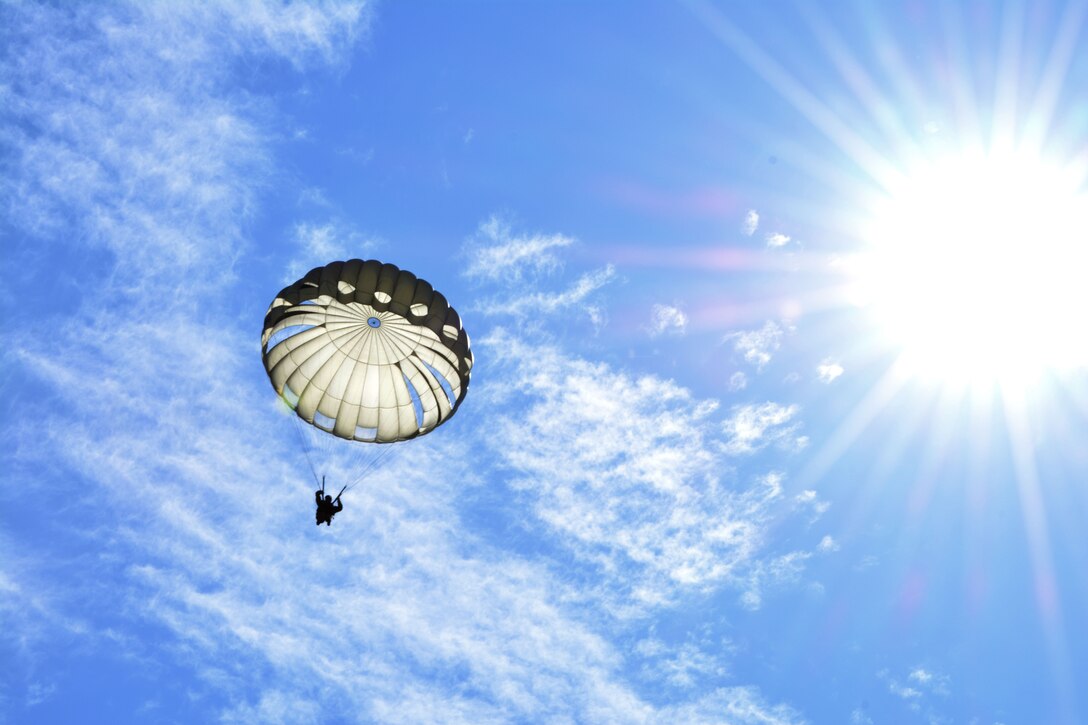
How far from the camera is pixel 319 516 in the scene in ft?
105

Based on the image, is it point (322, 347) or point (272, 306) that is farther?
point (322, 347)

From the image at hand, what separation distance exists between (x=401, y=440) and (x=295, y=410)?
3.93 metres

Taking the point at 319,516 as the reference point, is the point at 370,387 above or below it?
above

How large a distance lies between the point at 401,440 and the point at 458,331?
523cm

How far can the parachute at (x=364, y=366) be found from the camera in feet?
106

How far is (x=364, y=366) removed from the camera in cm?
3447

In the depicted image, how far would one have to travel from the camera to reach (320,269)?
31141 mm

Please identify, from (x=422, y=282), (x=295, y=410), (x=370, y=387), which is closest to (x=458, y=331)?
(x=422, y=282)

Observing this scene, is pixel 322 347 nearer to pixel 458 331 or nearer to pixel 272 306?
pixel 272 306

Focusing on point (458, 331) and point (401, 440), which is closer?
point (458, 331)

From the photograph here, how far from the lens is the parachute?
32.3m

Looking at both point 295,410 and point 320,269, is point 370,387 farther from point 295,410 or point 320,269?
point 320,269

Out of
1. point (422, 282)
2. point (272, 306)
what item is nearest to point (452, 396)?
point (422, 282)

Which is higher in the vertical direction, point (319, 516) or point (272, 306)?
point (272, 306)
